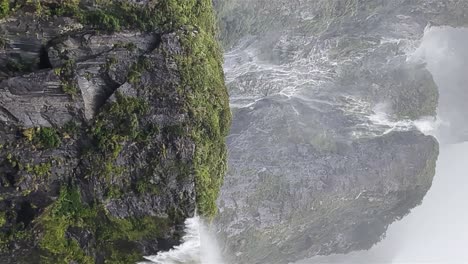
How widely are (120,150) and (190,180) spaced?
1.55 meters

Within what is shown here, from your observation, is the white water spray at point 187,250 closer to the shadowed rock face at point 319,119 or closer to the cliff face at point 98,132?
the cliff face at point 98,132

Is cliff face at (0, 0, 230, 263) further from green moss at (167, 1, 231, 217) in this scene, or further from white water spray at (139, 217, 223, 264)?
white water spray at (139, 217, 223, 264)

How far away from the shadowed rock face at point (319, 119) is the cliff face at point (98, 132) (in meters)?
11.8

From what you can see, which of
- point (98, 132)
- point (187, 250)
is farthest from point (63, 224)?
point (187, 250)

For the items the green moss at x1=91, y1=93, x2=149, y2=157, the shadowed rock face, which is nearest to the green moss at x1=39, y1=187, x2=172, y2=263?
the green moss at x1=91, y1=93, x2=149, y2=157

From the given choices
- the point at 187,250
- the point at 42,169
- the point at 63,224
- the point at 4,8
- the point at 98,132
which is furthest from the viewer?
the point at 187,250

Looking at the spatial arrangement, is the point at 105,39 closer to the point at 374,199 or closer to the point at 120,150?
the point at 120,150

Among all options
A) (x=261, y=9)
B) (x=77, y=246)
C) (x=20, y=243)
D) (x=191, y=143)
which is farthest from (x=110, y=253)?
(x=261, y=9)

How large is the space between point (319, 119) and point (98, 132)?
1685 cm

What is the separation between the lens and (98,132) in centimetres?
999

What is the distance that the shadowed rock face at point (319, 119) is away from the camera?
23.3m

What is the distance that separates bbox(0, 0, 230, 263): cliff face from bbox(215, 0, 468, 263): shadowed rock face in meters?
11.8

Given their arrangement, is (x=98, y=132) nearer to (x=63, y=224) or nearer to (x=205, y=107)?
(x=63, y=224)

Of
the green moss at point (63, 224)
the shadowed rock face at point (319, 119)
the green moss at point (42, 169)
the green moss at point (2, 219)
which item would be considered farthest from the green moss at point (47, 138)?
the shadowed rock face at point (319, 119)
